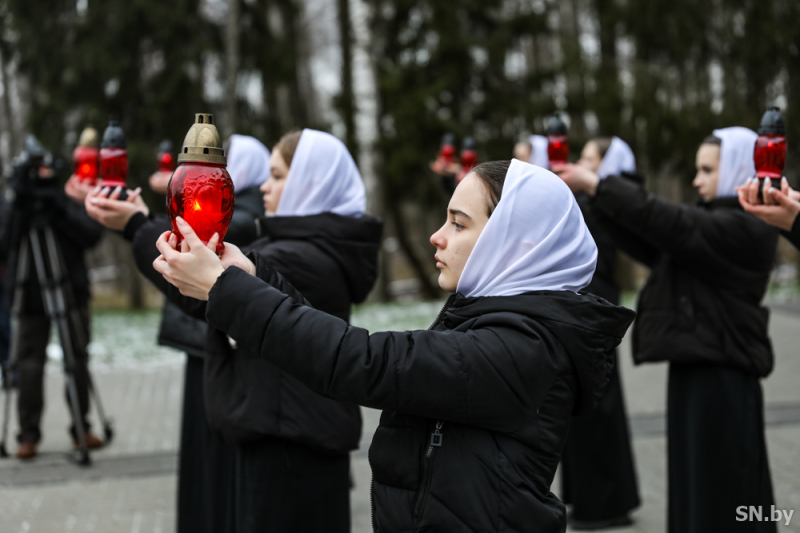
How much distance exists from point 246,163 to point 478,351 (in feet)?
9.00

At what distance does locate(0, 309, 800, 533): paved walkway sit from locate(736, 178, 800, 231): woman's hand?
2.54m

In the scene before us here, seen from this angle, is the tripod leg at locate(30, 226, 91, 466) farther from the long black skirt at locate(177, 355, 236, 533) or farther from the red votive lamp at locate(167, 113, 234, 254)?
the red votive lamp at locate(167, 113, 234, 254)

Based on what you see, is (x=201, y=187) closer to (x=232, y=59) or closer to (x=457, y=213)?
(x=457, y=213)

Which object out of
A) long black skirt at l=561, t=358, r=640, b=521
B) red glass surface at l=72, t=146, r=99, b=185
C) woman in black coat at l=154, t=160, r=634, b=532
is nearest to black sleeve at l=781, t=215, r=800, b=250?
woman in black coat at l=154, t=160, r=634, b=532

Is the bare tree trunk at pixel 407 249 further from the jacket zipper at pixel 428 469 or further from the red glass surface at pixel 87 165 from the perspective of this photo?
the jacket zipper at pixel 428 469

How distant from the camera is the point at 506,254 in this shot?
2.15 meters

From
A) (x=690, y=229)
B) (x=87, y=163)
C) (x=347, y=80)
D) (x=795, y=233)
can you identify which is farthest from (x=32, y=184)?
(x=347, y=80)

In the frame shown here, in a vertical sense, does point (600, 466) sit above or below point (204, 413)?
below

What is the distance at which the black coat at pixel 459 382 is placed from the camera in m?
2.00

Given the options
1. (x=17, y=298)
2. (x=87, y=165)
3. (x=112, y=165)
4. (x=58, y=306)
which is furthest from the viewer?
(x=17, y=298)

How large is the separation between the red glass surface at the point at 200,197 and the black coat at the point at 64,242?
5029 mm

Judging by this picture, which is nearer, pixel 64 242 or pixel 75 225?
pixel 75 225

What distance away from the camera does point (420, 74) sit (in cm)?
1719

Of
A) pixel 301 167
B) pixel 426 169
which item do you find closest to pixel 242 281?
pixel 301 167
